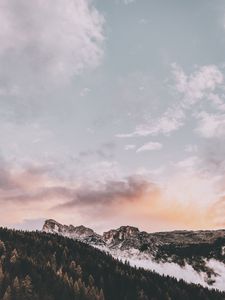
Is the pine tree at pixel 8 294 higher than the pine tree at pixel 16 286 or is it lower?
lower

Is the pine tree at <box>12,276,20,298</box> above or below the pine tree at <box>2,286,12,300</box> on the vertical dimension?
above

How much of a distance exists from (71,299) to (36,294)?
14.4 meters

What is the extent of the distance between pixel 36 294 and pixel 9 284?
11.7 metres

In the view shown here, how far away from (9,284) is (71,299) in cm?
2596

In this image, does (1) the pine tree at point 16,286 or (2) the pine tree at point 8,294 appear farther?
(1) the pine tree at point 16,286

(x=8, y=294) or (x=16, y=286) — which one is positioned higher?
(x=16, y=286)

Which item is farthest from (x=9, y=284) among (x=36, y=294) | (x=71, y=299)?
(x=71, y=299)

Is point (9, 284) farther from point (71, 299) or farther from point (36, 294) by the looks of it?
point (71, 299)

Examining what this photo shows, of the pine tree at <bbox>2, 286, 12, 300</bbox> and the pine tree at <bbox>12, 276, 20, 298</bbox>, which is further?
the pine tree at <bbox>12, 276, 20, 298</bbox>

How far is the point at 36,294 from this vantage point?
197 meters

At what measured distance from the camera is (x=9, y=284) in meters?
197

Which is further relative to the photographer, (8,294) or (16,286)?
(16,286)
